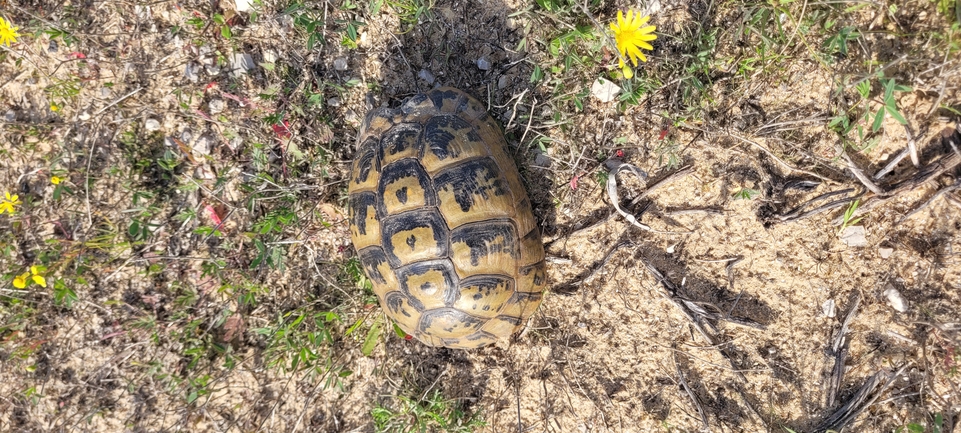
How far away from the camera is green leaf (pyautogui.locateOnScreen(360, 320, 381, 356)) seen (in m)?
3.62

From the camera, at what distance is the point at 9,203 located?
11.6 feet

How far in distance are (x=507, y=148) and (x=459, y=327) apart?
1144mm

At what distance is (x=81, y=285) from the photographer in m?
3.89

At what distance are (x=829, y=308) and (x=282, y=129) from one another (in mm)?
3721

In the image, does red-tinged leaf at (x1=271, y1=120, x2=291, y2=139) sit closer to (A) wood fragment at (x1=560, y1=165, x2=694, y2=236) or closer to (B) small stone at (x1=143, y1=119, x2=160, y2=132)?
(B) small stone at (x1=143, y1=119, x2=160, y2=132)

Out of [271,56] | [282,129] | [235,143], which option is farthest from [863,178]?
[235,143]

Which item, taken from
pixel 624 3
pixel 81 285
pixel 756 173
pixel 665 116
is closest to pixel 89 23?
pixel 81 285

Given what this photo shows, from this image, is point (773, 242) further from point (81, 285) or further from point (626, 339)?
point (81, 285)

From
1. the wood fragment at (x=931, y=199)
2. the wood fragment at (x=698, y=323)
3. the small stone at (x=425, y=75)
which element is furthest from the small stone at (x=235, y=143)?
the wood fragment at (x=931, y=199)

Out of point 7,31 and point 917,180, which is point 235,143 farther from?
point 917,180

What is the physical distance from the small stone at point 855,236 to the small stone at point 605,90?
156cm

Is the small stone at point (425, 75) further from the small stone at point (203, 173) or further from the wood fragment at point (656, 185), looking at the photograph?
the small stone at point (203, 173)

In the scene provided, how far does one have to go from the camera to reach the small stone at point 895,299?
2.96m

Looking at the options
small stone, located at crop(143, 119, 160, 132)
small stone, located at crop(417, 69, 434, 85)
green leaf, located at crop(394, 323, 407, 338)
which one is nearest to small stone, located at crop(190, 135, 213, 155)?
small stone, located at crop(143, 119, 160, 132)
